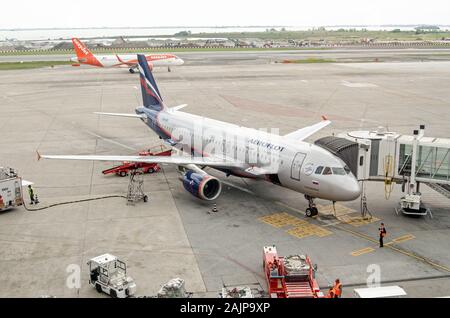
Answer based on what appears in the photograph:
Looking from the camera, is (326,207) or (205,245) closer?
(205,245)

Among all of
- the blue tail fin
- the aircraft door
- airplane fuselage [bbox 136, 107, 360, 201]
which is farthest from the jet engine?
the blue tail fin

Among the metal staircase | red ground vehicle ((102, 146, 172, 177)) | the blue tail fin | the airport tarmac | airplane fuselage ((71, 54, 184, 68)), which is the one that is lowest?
the airport tarmac

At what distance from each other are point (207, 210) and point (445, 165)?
45.2 feet

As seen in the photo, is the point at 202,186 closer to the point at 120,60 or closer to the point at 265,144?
the point at 265,144

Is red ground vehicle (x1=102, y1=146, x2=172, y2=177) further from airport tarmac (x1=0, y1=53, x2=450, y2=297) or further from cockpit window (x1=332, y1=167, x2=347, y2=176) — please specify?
cockpit window (x1=332, y1=167, x2=347, y2=176)

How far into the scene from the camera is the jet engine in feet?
99.2

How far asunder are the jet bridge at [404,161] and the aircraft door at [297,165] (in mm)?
2169

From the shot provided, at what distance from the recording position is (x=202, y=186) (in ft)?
98.8

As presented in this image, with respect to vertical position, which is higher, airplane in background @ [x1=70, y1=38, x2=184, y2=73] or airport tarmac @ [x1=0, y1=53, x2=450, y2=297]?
airplane in background @ [x1=70, y1=38, x2=184, y2=73]

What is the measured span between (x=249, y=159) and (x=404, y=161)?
9.14 meters

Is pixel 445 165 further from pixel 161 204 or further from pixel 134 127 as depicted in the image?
pixel 134 127

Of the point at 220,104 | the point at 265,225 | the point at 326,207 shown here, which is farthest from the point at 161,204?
the point at 220,104

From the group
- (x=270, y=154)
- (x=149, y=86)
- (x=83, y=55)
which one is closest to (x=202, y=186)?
(x=270, y=154)
